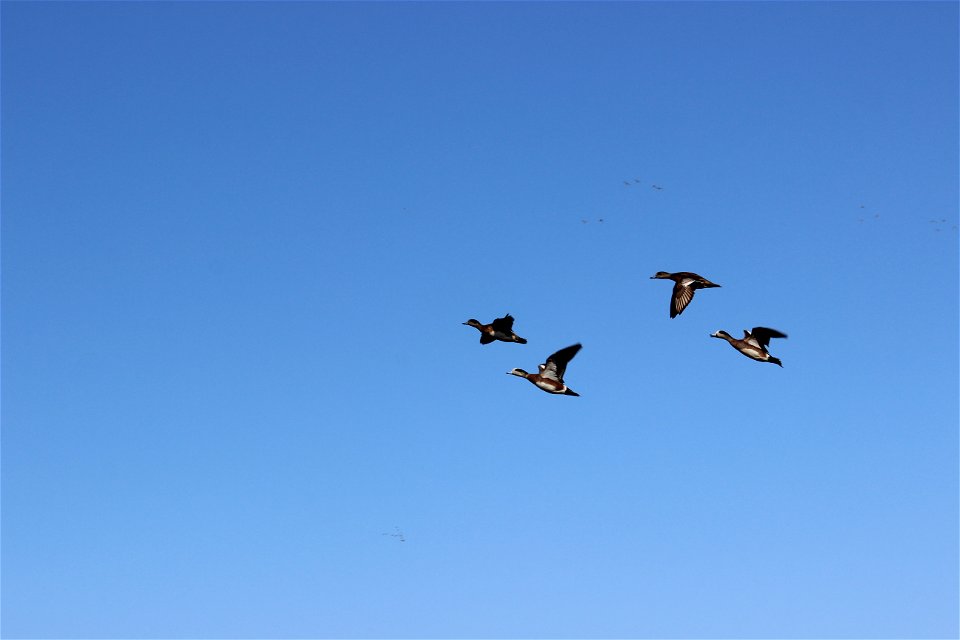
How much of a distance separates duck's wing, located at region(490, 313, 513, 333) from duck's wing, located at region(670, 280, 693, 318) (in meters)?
7.74

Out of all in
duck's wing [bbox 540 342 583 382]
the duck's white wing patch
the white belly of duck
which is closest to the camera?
duck's wing [bbox 540 342 583 382]

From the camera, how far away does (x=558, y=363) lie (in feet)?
163

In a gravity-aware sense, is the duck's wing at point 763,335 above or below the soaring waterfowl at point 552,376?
above

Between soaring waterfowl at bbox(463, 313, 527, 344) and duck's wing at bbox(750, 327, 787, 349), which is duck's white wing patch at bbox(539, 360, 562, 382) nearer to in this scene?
soaring waterfowl at bbox(463, 313, 527, 344)

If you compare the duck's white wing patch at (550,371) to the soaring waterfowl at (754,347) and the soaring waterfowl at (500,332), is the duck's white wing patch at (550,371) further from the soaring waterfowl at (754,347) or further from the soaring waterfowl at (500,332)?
the soaring waterfowl at (754,347)

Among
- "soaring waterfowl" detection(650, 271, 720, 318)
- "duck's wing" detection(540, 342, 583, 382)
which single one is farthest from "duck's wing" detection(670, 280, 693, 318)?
"duck's wing" detection(540, 342, 583, 382)

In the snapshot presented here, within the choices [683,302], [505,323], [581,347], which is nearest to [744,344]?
[683,302]

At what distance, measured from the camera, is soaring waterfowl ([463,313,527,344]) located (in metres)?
52.5

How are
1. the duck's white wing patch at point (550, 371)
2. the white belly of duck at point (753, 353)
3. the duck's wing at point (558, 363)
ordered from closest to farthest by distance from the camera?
the duck's wing at point (558, 363) → the duck's white wing patch at point (550, 371) → the white belly of duck at point (753, 353)

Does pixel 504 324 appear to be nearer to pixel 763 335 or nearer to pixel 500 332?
pixel 500 332

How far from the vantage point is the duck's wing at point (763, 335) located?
49281mm

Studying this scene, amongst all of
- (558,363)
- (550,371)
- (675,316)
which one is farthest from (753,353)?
(550,371)

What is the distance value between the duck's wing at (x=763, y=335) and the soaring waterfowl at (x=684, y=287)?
2841 mm

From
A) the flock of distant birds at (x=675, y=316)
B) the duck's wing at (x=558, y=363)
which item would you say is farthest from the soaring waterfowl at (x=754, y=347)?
the duck's wing at (x=558, y=363)
